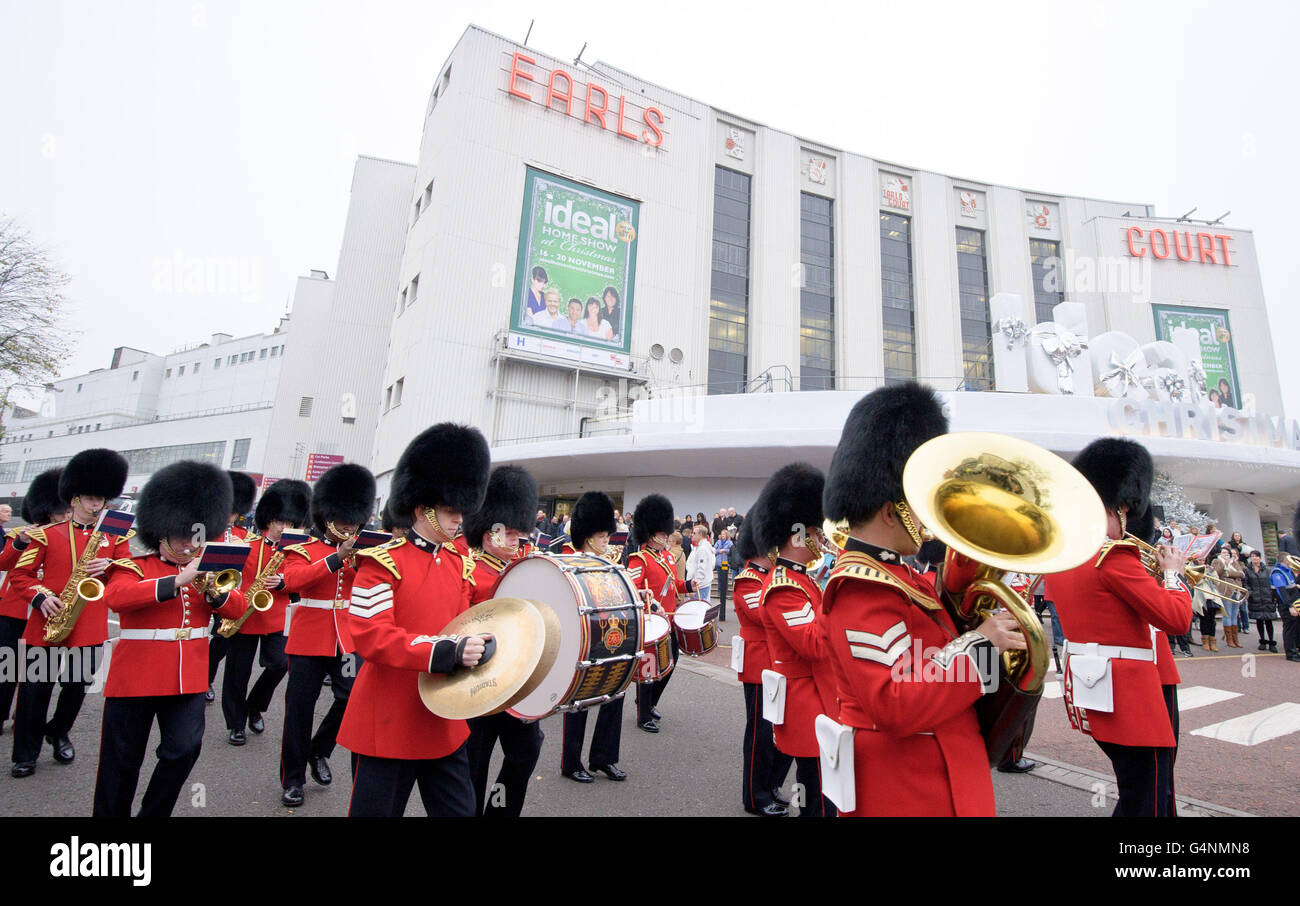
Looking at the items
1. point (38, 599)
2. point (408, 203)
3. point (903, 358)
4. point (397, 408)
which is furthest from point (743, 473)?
point (408, 203)

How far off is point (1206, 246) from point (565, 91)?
42818mm

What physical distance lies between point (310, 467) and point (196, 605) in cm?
3426

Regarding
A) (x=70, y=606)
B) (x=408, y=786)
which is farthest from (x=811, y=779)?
(x=70, y=606)

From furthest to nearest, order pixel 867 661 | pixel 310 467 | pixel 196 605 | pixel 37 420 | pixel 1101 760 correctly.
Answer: pixel 37 420 → pixel 310 467 → pixel 1101 760 → pixel 196 605 → pixel 867 661

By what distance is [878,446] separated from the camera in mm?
2309

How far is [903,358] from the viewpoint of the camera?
3903cm

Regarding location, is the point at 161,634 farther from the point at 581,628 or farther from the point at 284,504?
the point at 284,504

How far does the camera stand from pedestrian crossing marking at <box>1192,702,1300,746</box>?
261 inches

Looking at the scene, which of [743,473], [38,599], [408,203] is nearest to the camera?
[38,599]

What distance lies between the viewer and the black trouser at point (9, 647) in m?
5.20

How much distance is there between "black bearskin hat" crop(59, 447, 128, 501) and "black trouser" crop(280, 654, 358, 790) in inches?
79.8

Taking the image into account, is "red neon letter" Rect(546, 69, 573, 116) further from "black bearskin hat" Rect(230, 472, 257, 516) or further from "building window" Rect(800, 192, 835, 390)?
"black bearskin hat" Rect(230, 472, 257, 516)

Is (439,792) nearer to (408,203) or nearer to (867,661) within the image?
(867,661)

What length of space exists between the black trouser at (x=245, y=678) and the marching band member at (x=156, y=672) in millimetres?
2261
